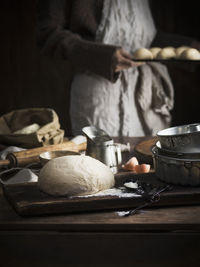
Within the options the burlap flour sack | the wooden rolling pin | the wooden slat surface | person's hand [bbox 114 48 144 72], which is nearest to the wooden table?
the wooden slat surface

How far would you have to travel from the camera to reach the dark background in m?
3.00

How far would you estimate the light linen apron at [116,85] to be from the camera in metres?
2.13

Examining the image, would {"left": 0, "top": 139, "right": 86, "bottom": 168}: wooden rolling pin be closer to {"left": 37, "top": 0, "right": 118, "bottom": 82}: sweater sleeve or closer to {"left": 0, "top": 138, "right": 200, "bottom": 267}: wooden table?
{"left": 0, "top": 138, "right": 200, "bottom": 267}: wooden table

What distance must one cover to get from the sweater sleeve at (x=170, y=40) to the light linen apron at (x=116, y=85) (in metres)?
0.06

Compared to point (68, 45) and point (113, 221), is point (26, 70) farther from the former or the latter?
point (113, 221)

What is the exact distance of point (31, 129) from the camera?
169 centimetres

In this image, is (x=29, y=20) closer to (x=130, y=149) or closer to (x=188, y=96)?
(x=188, y=96)

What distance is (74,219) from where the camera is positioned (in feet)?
3.15

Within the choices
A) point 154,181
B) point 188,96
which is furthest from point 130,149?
point 188,96

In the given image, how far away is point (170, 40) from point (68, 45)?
1.69 feet

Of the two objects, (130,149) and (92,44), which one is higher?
(92,44)

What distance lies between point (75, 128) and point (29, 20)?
44.2 inches

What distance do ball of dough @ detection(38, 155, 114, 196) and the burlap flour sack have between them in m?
0.56
